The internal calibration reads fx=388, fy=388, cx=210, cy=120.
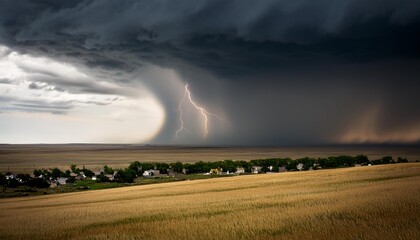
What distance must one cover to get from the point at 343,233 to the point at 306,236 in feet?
3.65

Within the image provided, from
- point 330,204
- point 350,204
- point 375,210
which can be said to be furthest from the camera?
point 330,204

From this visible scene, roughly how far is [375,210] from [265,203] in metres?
7.29

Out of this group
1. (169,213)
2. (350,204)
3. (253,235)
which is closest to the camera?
(253,235)

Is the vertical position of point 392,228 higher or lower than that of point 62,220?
higher

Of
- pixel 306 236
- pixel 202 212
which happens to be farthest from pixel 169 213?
pixel 306 236

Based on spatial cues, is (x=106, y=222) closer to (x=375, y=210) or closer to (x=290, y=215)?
(x=290, y=215)

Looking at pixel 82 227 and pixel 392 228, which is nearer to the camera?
pixel 392 228

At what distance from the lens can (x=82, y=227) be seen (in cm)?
1745

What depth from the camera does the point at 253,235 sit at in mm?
12719

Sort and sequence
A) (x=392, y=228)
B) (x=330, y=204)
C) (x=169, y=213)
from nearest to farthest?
(x=392, y=228) → (x=330, y=204) → (x=169, y=213)

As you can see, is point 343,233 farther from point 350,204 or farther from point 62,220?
point 62,220

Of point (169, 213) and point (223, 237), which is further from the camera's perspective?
point (169, 213)

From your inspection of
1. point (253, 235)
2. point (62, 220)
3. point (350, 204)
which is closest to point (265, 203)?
point (350, 204)

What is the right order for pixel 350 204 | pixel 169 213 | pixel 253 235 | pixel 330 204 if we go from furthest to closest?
pixel 169 213
pixel 330 204
pixel 350 204
pixel 253 235
